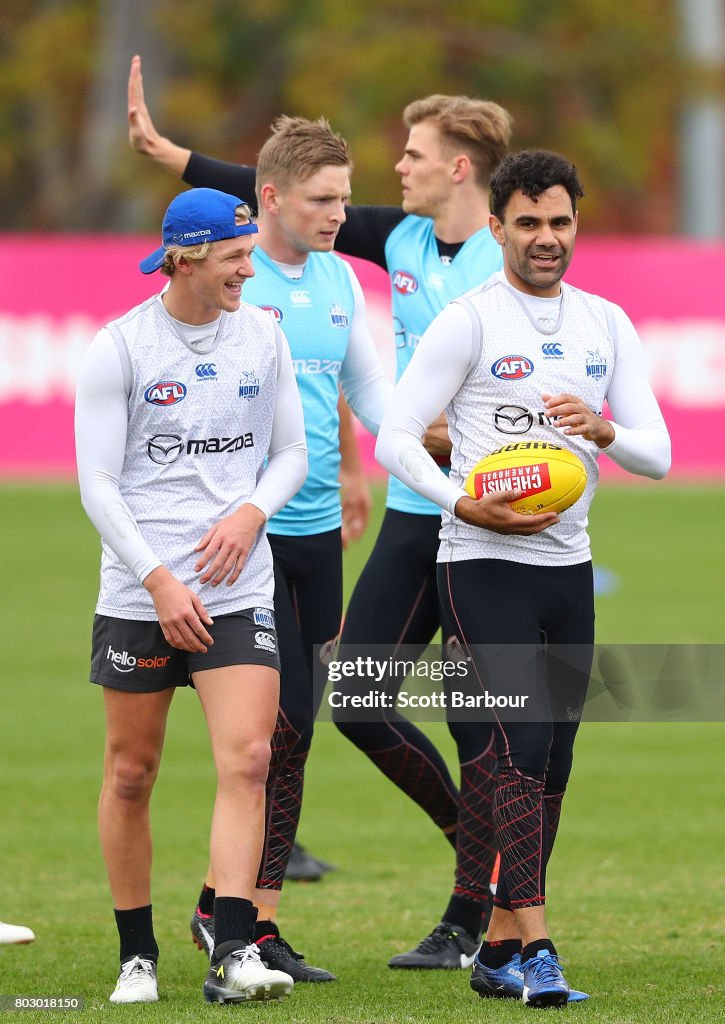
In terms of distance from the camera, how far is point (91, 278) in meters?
20.8

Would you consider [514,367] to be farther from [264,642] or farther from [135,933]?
[135,933]

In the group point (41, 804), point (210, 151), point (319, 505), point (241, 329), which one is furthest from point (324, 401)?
point (210, 151)

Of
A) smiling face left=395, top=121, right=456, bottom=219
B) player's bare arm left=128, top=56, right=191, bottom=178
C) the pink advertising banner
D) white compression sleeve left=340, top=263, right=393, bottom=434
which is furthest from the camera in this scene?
the pink advertising banner

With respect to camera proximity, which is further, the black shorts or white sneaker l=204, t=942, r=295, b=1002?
the black shorts

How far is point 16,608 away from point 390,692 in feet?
25.7

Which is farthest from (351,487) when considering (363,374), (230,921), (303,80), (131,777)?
(303,80)

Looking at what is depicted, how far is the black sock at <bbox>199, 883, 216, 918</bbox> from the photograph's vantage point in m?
6.03

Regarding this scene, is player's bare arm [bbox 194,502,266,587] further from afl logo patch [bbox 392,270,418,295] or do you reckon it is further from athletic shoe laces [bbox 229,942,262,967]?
afl logo patch [bbox 392,270,418,295]

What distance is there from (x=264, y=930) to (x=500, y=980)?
826 millimetres

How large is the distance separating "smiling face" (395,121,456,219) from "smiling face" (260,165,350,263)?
14.3 inches

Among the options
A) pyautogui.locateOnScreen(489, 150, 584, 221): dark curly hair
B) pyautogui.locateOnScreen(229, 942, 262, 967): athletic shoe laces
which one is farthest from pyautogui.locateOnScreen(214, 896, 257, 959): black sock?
pyautogui.locateOnScreen(489, 150, 584, 221): dark curly hair

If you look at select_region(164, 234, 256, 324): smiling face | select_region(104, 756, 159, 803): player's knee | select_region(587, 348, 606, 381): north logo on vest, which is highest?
select_region(164, 234, 256, 324): smiling face

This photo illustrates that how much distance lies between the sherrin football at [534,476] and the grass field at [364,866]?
1.39 meters

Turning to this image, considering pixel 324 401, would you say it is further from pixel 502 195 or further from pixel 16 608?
pixel 16 608
